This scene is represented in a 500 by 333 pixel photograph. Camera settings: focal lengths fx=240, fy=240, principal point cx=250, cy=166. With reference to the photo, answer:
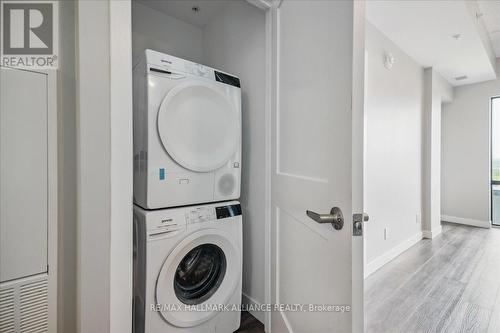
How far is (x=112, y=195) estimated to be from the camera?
92 centimetres

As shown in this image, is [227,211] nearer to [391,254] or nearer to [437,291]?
[437,291]

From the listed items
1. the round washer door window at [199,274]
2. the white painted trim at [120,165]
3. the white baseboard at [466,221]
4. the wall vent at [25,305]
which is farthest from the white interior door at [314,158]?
the white baseboard at [466,221]

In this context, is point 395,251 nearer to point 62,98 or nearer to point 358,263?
point 358,263

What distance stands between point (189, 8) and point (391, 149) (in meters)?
2.42

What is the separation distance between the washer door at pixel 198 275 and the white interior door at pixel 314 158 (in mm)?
274

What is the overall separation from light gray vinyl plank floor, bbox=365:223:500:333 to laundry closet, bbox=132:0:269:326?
94 centimetres

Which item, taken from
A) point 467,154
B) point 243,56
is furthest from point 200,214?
point 467,154

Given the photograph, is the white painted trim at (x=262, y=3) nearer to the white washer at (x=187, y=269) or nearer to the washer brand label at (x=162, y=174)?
the washer brand label at (x=162, y=174)

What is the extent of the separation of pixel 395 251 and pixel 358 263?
97.8 inches

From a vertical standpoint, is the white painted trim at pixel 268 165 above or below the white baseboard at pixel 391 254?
above

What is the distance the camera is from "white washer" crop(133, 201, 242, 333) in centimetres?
116

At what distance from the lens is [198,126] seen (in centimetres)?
133

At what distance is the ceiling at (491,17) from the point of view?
2.44 metres

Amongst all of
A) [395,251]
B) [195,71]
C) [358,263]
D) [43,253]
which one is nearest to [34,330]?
[43,253]
